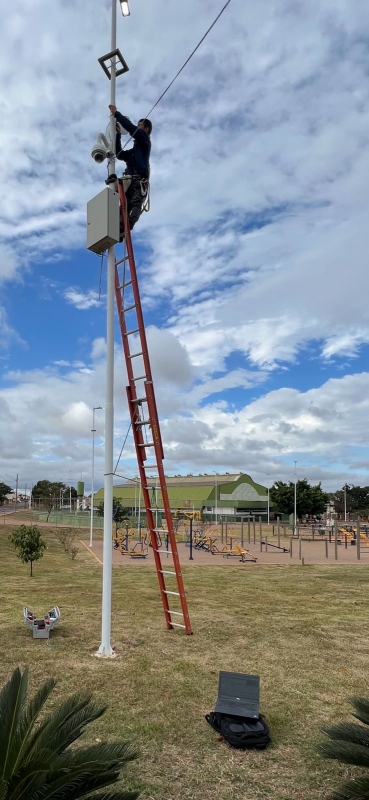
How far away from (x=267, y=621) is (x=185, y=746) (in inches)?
200

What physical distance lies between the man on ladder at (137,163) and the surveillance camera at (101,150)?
0.23 metres

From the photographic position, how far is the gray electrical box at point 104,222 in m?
7.11

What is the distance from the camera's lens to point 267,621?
30.5ft

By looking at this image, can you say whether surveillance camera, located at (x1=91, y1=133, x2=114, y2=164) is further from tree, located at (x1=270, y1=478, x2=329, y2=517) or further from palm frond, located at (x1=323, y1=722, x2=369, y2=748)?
tree, located at (x1=270, y1=478, x2=329, y2=517)

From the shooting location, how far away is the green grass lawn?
4.06 metres

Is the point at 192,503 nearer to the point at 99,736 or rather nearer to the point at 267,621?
the point at 267,621

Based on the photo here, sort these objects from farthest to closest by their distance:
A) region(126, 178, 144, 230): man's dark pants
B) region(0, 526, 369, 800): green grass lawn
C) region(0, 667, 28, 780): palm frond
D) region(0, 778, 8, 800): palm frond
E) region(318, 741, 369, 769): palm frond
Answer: region(126, 178, 144, 230): man's dark pants
region(0, 526, 369, 800): green grass lawn
region(318, 741, 369, 769): palm frond
region(0, 667, 28, 780): palm frond
region(0, 778, 8, 800): palm frond

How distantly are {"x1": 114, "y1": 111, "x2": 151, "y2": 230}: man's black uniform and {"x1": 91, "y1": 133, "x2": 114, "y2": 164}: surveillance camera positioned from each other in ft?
0.75

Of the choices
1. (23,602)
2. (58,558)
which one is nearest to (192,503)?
(58,558)

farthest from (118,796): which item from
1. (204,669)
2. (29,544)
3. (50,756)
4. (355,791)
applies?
(29,544)

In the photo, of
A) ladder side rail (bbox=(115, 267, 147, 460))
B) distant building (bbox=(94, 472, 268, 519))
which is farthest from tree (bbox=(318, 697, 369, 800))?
distant building (bbox=(94, 472, 268, 519))

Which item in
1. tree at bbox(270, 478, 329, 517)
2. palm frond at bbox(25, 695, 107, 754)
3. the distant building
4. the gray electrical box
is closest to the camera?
palm frond at bbox(25, 695, 107, 754)

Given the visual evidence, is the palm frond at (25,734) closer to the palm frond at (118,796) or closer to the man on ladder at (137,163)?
the palm frond at (118,796)

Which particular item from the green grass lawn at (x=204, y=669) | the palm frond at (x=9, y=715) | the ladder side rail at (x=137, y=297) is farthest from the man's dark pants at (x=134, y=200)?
the palm frond at (x=9, y=715)
